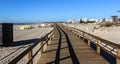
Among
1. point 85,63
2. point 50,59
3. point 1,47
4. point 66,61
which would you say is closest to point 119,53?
point 85,63

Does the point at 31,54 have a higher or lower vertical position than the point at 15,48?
higher

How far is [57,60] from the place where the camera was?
11383 mm

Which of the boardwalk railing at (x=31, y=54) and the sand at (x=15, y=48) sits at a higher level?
the boardwalk railing at (x=31, y=54)

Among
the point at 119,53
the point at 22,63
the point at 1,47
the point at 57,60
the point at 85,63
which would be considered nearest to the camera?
the point at 119,53

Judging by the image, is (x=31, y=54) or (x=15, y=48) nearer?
(x=31, y=54)

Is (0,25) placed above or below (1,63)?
above

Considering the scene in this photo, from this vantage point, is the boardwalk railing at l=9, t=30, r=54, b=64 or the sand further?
the sand

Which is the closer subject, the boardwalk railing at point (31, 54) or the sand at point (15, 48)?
the boardwalk railing at point (31, 54)

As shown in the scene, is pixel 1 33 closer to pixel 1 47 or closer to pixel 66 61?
pixel 1 47

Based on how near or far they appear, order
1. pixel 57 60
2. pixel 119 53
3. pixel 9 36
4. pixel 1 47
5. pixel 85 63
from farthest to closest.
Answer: pixel 9 36 < pixel 1 47 < pixel 57 60 < pixel 85 63 < pixel 119 53

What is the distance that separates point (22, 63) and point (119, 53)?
8402 mm

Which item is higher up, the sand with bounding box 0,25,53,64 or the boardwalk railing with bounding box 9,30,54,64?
the boardwalk railing with bounding box 9,30,54,64

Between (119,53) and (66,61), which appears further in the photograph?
(66,61)

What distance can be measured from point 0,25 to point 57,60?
18.4m
